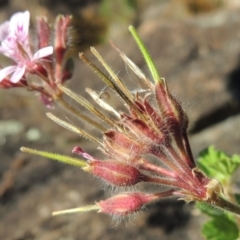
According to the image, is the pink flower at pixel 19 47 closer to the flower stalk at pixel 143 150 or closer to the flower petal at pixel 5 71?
the flower petal at pixel 5 71

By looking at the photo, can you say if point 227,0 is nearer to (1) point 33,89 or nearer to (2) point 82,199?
(2) point 82,199

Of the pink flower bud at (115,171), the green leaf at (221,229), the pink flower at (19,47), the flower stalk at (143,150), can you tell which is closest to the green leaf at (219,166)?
the green leaf at (221,229)

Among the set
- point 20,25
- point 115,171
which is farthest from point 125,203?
point 20,25

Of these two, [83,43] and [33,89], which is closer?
[33,89]

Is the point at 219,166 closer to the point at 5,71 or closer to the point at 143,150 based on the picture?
the point at 143,150

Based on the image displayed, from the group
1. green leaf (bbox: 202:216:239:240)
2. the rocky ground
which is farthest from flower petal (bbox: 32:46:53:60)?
the rocky ground

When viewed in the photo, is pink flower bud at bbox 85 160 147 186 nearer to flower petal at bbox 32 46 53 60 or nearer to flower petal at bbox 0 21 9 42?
flower petal at bbox 32 46 53 60

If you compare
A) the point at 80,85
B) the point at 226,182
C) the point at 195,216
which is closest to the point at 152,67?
the point at 226,182
